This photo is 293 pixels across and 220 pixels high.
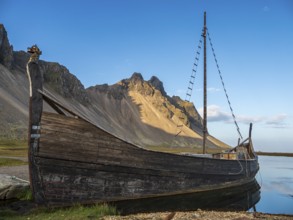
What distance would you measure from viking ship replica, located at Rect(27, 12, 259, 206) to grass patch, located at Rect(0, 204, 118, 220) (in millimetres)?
573

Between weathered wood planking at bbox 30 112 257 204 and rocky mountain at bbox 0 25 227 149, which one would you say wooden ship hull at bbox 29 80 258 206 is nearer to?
weathered wood planking at bbox 30 112 257 204

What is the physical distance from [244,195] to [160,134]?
116 m

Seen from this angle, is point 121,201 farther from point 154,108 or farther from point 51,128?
point 154,108

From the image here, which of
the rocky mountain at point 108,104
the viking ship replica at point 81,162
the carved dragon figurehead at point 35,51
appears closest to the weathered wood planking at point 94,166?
the viking ship replica at point 81,162

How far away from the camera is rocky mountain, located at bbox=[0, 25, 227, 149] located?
77.0 meters

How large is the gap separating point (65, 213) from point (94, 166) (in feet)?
9.34

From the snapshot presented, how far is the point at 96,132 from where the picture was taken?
47.3 ft

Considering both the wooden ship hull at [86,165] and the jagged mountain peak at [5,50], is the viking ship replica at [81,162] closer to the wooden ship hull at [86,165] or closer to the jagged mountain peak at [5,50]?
the wooden ship hull at [86,165]

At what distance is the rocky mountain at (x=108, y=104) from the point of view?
7702 cm

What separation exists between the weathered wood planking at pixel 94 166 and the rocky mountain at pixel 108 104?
5415 cm

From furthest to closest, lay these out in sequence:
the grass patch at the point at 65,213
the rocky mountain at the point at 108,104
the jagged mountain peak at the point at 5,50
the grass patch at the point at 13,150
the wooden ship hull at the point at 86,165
→ 1. the jagged mountain peak at the point at 5,50
2. the rocky mountain at the point at 108,104
3. the grass patch at the point at 13,150
4. the wooden ship hull at the point at 86,165
5. the grass patch at the point at 65,213

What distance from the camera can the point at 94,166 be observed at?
14.3 metres

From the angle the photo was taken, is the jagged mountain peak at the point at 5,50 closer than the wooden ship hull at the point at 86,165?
No

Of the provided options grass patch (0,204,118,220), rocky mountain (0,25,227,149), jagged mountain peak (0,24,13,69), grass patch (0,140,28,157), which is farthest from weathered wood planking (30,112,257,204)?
jagged mountain peak (0,24,13,69)
